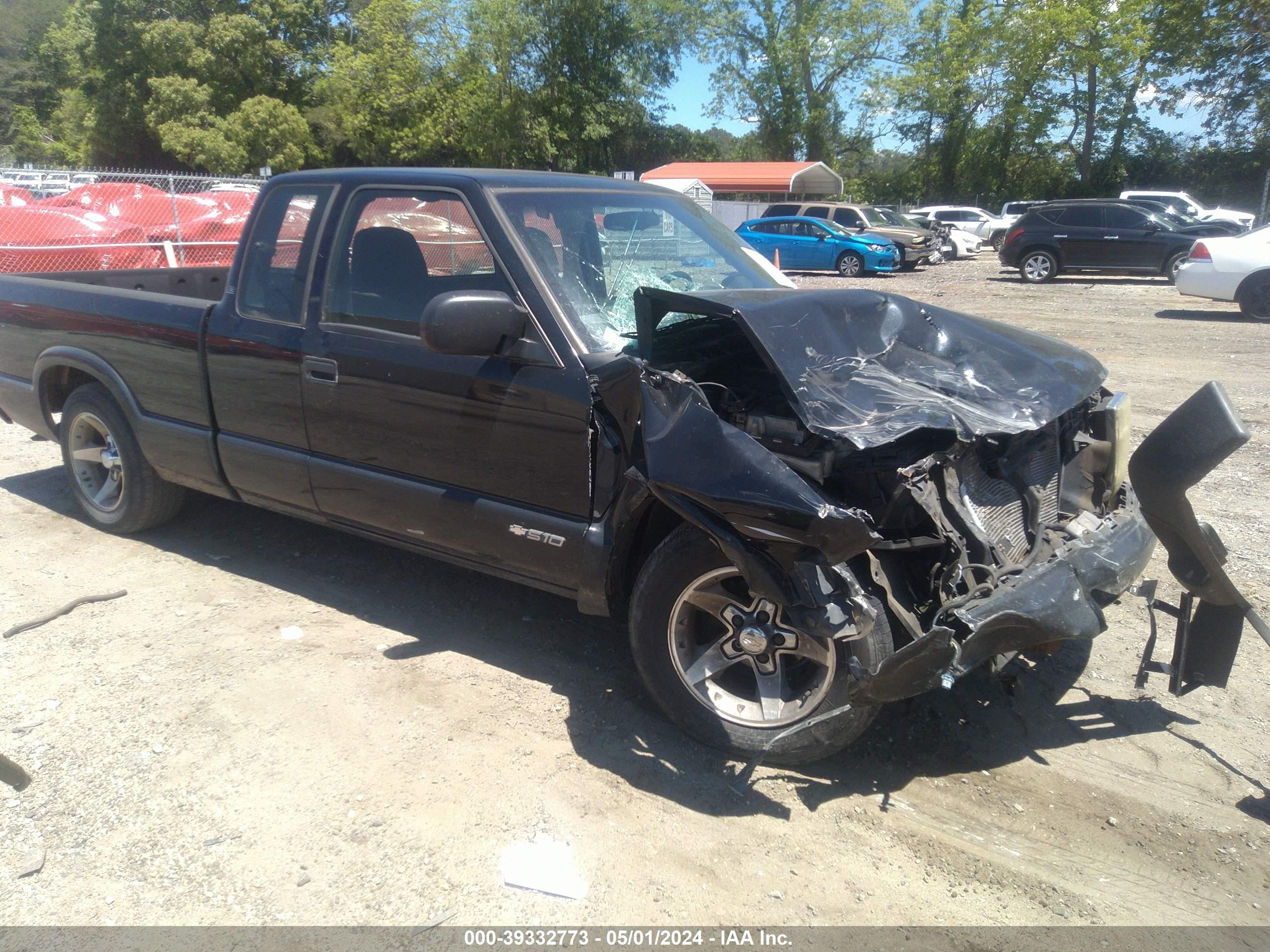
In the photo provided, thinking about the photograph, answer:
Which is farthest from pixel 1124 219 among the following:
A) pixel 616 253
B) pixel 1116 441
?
pixel 616 253

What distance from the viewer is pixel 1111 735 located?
342cm

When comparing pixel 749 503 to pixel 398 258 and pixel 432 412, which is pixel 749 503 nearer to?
pixel 432 412

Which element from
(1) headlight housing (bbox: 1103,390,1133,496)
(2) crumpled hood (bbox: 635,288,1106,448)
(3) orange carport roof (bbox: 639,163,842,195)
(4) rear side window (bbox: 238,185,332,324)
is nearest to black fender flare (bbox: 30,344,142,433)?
(4) rear side window (bbox: 238,185,332,324)

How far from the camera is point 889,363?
3.29 m

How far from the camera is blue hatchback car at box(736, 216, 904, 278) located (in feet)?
73.7

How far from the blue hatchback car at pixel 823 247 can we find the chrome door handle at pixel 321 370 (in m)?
19.3

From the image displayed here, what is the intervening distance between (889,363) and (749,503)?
903mm

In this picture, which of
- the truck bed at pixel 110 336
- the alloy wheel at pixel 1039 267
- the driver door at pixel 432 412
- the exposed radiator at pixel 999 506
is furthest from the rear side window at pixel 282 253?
the alloy wheel at pixel 1039 267

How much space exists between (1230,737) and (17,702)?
4563mm

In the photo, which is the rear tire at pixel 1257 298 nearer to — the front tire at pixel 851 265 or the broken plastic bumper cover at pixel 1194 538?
the front tire at pixel 851 265

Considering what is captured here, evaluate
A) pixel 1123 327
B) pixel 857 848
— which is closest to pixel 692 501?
pixel 857 848

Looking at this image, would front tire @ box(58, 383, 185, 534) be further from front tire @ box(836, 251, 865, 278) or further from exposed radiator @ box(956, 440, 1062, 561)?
front tire @ box(836, 251, 865, 278)

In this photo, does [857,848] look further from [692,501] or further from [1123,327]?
[1123,327]

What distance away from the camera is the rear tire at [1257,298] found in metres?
13.0
